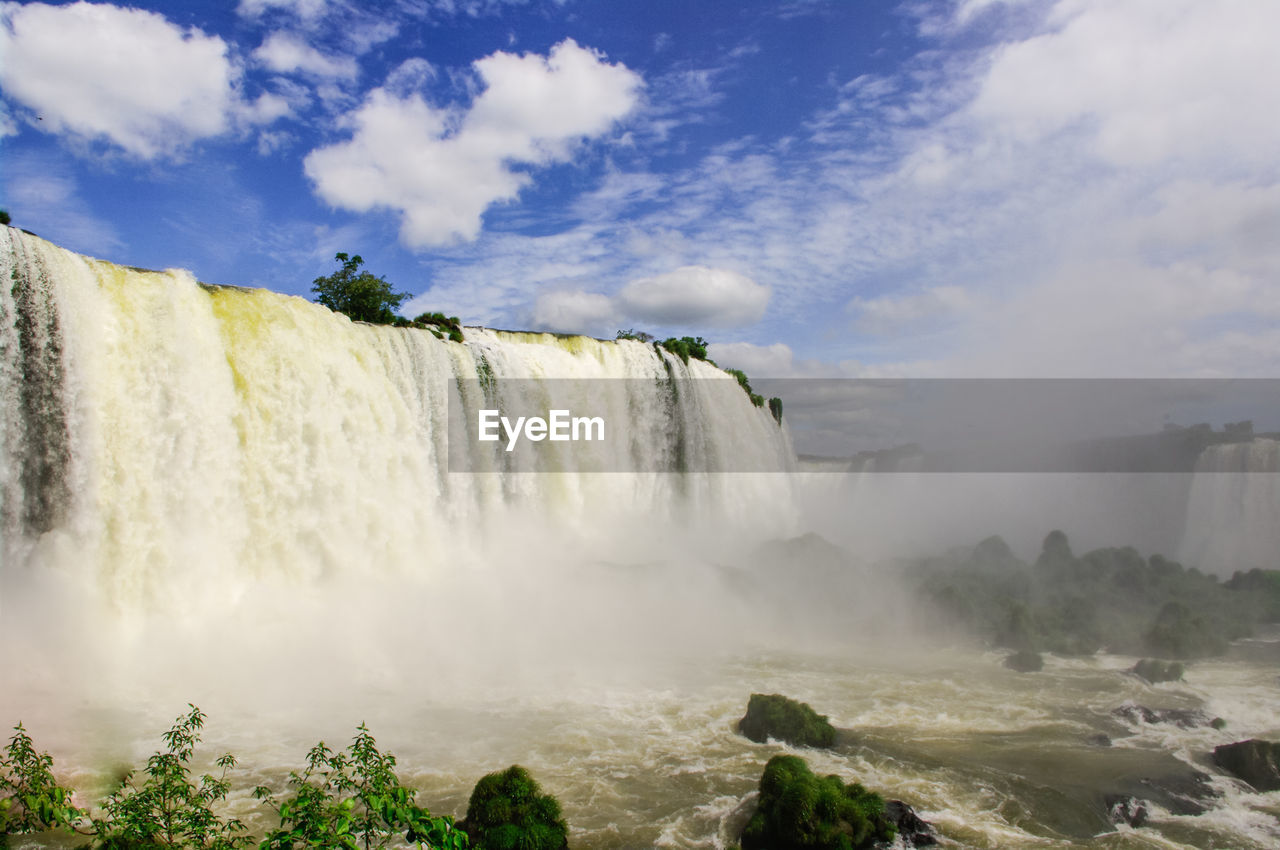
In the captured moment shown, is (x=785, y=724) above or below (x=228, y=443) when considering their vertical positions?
below

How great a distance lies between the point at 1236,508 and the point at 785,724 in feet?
73.7

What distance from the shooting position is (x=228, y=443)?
12938 mm

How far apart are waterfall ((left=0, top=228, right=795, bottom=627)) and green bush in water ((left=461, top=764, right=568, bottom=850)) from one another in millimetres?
7347

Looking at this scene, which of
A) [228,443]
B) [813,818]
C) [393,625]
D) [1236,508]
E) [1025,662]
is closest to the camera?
[813,818]

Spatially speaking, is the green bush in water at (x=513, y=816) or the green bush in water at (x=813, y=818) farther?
the green bush in water at (x=813, y=818)

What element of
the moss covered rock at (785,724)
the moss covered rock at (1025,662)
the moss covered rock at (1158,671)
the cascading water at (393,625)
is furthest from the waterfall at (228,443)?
the moss covered rock at (1158,671)

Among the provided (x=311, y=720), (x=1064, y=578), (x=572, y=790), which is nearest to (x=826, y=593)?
(x=1064, y=578)

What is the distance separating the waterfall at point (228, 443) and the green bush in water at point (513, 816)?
7.35 m

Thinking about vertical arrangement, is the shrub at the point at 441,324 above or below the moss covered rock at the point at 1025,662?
above

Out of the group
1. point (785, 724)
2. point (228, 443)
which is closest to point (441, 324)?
point (228, 443)

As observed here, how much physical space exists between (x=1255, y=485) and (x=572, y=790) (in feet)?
83.8

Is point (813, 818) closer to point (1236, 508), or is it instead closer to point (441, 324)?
point (441, 324)

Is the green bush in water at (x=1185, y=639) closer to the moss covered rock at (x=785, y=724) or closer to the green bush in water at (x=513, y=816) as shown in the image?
the moss covered rock at (x=785, y=724)

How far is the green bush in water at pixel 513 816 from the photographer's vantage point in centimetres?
735
